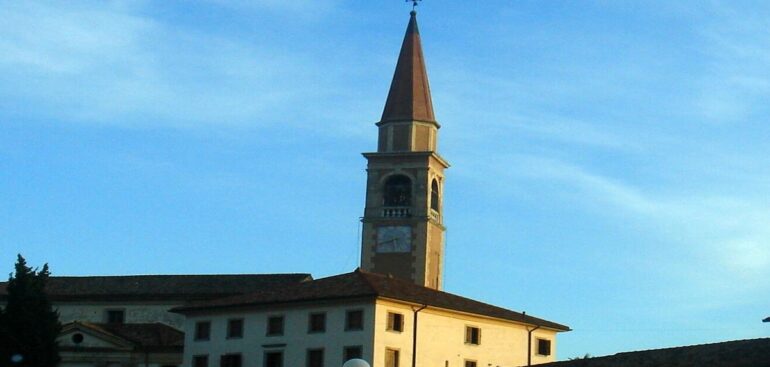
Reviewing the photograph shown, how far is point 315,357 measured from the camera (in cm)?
6397

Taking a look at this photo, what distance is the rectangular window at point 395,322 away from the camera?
6359 centimetres

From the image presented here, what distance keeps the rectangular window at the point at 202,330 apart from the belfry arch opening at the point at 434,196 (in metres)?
24.9

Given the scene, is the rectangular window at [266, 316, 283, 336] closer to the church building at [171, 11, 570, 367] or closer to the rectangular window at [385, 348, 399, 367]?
the church building at [171, 11, 570, 367]

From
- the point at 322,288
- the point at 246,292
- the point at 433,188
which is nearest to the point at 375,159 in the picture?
the point at 433,188

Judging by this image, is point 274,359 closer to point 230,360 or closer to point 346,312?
point 230,360

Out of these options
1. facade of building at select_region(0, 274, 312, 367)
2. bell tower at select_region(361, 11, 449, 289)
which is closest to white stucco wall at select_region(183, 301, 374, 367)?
facade of building at select_region(0, 274, 312, 367)

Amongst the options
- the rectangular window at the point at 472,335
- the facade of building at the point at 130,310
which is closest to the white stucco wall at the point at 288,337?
the facade of building at the point at 130,310

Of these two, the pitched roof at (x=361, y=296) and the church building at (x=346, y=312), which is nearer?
the church building at (x=346, y=312)

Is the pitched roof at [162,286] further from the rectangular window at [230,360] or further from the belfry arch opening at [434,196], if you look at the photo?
the belfry arch opening at [434,196]

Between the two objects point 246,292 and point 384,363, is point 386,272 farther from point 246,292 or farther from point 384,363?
point 384,363

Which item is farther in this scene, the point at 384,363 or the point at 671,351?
the point at 384,363

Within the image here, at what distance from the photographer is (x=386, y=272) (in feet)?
288

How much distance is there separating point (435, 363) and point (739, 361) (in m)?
21.1

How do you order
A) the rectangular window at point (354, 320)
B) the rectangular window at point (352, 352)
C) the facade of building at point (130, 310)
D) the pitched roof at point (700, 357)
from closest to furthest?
the pitched roof at point (700, 357)
the rectangular window at point (352, 352)
the rectangular window at point (354, 320)
the facade of building at point (130, 310)
